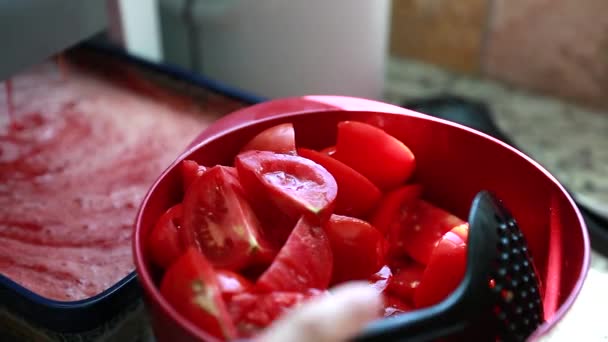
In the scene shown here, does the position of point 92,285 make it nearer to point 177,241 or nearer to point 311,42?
point 177,241

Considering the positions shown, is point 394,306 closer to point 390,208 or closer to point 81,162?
point 390,208

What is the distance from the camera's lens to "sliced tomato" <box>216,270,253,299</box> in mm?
382

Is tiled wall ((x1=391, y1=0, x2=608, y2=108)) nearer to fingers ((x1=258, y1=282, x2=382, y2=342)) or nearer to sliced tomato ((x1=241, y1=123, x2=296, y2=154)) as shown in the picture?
sliced tomato ((x1=241, y1=123, x2=296, y2=154))

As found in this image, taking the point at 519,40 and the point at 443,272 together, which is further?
the point at 519,40

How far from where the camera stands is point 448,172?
1.73 ft

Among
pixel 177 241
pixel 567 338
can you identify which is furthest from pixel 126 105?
pixel 567 338

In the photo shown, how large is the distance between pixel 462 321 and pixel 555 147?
0.77 m

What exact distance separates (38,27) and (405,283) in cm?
40

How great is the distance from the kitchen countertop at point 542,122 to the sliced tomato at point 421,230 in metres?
0.47

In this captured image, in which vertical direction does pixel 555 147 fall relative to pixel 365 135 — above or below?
below

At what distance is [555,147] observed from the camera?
1.06 metres

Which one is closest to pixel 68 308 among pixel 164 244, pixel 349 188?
pixel 164 244

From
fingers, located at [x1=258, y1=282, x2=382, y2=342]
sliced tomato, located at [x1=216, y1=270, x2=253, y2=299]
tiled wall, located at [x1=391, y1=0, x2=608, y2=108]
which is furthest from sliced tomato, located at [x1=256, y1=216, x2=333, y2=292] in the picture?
tiled wall, located at [x1=391, y1=0, x2=608, y2=108]

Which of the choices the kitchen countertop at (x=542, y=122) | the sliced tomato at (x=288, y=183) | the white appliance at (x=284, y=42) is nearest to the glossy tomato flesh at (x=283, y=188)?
the sliced tomato at (x=288, y=183)
